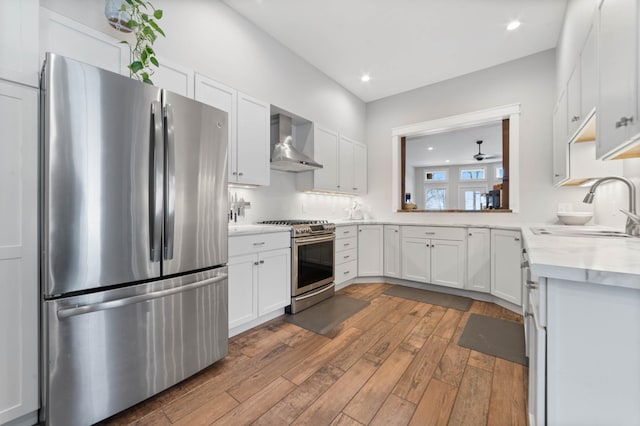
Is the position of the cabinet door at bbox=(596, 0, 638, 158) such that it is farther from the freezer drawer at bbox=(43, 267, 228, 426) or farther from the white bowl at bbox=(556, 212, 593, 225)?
the freezer drawer at bbox=(43, 267, 228, 426)

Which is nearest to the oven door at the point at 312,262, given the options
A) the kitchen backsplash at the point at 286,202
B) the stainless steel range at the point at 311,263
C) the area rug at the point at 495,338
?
the stainless steel range at the point at 311,263

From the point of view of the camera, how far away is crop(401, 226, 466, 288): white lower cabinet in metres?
3.41

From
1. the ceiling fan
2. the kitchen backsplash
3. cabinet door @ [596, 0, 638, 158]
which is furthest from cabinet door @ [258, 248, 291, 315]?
the ceiling fan

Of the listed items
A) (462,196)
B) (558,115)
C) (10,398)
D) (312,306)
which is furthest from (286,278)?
(462,196)

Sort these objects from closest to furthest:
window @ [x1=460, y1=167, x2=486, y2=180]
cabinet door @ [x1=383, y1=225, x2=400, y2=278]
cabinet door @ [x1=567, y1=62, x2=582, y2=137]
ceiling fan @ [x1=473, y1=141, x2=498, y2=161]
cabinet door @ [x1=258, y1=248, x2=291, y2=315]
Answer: cabinet door @ [x1=567, y1=62, x2=582, y2=137] < cabinet door @ [x1=258, y1=248, x2=291, y2=315] < cabinet door @ [x1=383, y1=225, x2=400, y2=278] < ceiling fan @ [x1=473, y1=141, x2=498, y2=161] < window @ [x1=460, y1=167, x2=486, y2=180]

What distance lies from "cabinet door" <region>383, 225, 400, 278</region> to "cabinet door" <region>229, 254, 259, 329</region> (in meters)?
2.22

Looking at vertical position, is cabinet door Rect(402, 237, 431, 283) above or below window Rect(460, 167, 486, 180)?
below

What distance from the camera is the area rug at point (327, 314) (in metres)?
2.56

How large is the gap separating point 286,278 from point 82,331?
5.46ft

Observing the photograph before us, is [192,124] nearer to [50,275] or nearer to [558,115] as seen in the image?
[50,275]

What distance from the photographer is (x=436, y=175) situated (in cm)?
960

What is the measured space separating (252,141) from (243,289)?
1.46 metres

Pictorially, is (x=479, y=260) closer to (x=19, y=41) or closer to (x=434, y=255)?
(x=434, y=255)

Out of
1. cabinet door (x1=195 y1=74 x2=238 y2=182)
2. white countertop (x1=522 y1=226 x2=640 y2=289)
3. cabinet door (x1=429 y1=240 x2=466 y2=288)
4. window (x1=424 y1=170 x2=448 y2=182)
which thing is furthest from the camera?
window (x1=424 y1=170 x2=448 y2=182)
